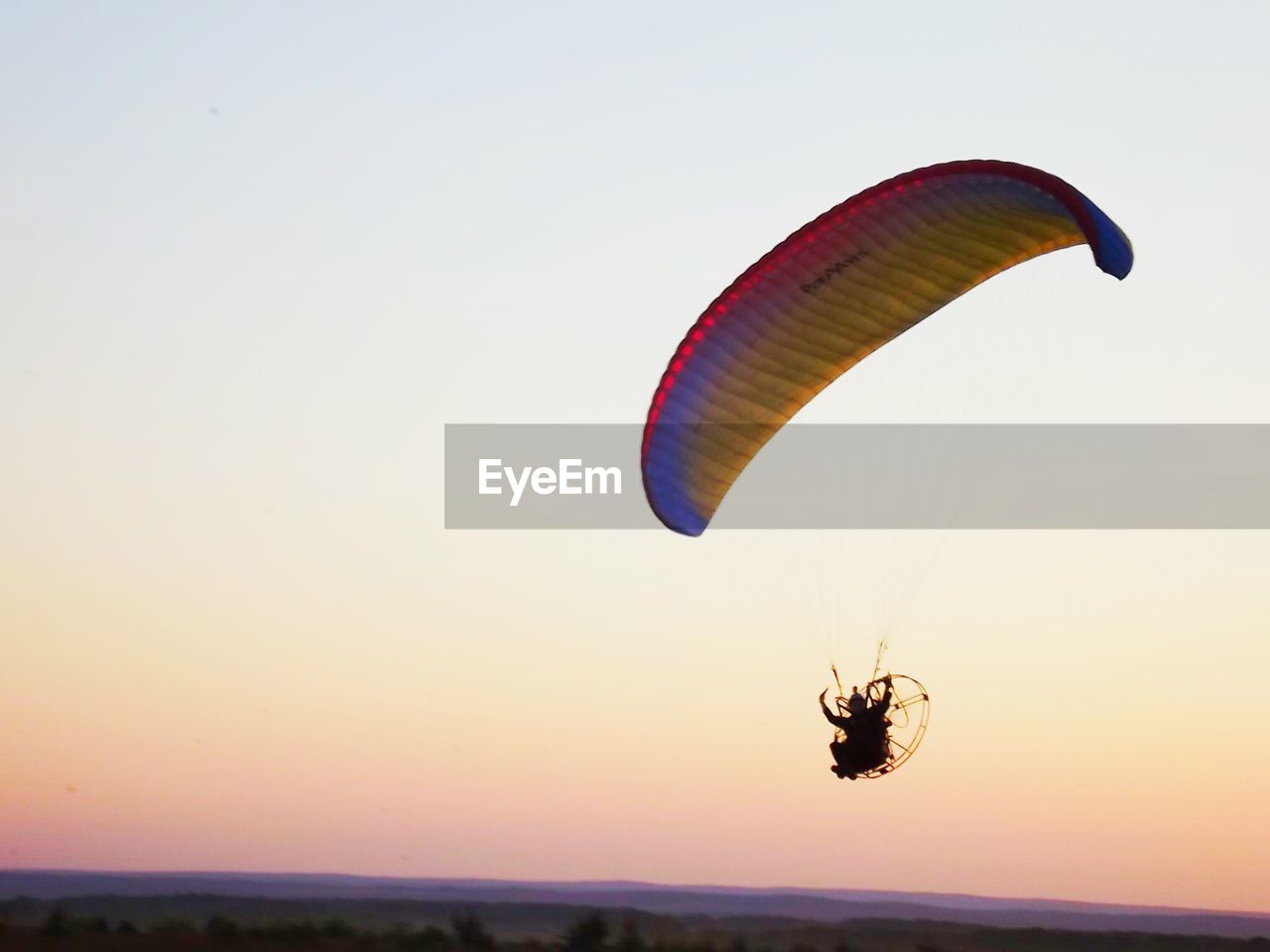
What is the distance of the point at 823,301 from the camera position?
29.6 meters

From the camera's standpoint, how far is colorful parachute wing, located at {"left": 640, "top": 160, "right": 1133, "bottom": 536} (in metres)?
28.6

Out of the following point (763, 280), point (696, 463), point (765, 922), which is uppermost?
point (763, 280)

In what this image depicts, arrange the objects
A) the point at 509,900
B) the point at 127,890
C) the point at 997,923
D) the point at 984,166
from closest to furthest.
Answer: the point at 984,166, the point at 127,890, the point at 997,923, the point at 509,900

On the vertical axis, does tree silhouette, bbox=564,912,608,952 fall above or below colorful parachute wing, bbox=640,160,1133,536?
below

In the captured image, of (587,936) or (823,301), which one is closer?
(823,301)

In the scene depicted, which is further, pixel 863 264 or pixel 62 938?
pixel 62 938

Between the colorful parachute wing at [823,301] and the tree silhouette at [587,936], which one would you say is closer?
the colorful parachute wing at [823,301]

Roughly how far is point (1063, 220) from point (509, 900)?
54526 mm

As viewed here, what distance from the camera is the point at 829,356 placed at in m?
30.6

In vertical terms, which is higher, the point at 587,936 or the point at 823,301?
the point at 823,301

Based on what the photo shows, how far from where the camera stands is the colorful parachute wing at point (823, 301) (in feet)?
93.8

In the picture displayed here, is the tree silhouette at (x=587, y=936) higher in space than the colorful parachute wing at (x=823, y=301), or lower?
lower

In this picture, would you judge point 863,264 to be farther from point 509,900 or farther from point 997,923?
point 509,900

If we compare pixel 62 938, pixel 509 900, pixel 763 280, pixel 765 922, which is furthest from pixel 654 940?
pixel 509 900
